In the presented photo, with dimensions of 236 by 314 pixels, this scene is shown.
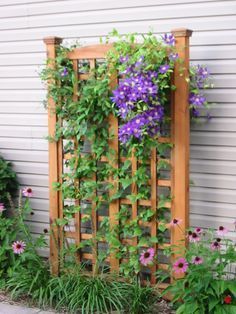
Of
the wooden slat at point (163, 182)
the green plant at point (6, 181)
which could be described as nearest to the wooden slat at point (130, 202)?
the wooden slat at point (163, 182)

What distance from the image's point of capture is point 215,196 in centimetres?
397

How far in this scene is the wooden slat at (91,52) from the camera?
390cm

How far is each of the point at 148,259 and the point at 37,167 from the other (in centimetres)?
147

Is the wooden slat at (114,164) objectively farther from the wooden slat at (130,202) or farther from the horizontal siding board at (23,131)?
the horizontal siding board at (23,131)

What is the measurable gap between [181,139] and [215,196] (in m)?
0.54

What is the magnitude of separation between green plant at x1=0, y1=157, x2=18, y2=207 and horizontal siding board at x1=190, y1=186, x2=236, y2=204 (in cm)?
156

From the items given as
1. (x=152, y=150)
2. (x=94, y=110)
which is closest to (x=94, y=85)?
(x=94, y=110)

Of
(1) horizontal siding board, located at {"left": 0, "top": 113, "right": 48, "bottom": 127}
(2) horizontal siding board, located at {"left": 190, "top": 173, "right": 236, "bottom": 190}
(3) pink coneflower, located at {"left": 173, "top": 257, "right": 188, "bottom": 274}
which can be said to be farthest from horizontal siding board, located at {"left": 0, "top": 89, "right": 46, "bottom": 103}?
(3) pink coneflower, located at {"left": 173, "top": 257, "right": 188, "bottom": 274}

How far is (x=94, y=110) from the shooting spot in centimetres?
397

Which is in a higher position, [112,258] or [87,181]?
[87,181]

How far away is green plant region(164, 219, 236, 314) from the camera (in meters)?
3.34

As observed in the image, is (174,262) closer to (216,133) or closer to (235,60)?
(216,133)

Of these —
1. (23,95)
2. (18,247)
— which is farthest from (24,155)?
(18,247)

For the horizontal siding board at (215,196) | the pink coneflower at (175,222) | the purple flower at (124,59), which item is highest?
the purple flower at (124,59)
